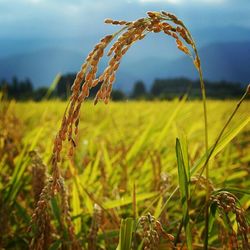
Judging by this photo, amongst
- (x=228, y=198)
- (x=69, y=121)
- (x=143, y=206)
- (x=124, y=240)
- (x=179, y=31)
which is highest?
(x=179, y=31)

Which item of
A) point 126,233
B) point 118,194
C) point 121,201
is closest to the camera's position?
point 126,233

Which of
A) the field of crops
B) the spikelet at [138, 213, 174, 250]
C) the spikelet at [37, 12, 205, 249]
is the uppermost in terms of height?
the spikelet at [37, 12, 205, 249]

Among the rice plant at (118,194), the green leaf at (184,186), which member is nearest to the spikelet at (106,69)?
the rice plant at (118,194)

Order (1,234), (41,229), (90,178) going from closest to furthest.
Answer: (41,229) → (1,234) → (90,178)

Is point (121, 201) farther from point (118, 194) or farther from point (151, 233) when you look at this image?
point (151, 233)

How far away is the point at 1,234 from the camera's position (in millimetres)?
1609

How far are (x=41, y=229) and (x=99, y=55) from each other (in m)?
0.37

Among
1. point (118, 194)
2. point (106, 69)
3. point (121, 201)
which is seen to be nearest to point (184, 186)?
point (106, 69)

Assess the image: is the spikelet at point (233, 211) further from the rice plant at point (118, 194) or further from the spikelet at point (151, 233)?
the spikelet at point (151, 233)

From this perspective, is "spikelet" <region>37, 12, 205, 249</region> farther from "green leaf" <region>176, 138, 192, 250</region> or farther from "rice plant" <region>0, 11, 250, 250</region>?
"green leaf" <region>176, 138, 192, 250</region>

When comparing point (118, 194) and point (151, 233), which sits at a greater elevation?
point (151, 233)

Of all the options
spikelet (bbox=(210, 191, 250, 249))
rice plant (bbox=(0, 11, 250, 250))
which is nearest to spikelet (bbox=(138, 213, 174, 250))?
rice plant (bbox=(0, 11, 250, 250))

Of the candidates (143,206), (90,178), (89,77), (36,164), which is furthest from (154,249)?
(90,178)

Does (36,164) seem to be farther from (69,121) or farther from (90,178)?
(90,178)
